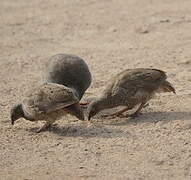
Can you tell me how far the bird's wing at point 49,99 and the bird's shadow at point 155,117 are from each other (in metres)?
0.68

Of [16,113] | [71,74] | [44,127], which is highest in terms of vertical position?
[71,74]

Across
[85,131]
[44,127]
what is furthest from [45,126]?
[85,131]

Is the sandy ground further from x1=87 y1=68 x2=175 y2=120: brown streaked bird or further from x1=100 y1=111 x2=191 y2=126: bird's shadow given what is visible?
x1=87 y1=68 x2=175 y2=120: brown streaked bird

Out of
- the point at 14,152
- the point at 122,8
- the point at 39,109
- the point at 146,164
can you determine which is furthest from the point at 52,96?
the point at 122,8

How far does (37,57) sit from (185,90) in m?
3.11

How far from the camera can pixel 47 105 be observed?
720 cm

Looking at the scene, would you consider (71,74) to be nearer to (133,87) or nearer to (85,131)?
(133,87)

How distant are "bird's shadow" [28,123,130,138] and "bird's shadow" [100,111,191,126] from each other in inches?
9.8

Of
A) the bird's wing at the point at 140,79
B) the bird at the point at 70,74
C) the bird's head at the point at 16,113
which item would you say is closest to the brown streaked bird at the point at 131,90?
the bird's wing at the point at 140,79

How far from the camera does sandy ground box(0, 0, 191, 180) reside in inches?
250

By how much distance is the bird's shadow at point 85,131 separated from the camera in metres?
7.12

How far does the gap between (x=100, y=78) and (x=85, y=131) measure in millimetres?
2045

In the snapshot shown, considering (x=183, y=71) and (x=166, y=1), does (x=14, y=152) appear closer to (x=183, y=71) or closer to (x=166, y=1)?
(x=183, y=71)

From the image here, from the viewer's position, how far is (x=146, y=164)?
625cm
